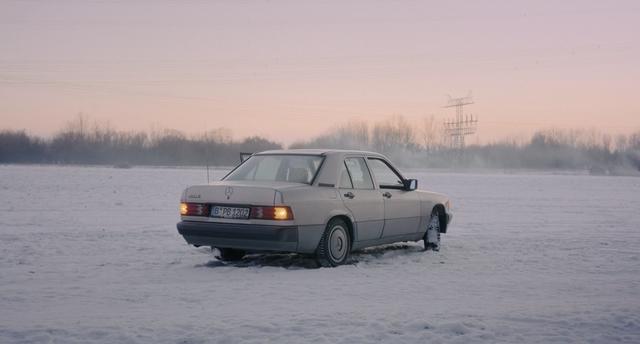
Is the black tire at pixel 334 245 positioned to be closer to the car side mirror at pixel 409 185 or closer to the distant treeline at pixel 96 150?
the car side mirror at pixel 409 185

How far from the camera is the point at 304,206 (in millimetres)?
9016

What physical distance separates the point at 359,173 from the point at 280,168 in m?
1.20

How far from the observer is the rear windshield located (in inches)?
380

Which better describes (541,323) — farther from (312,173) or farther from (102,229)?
(102,229)

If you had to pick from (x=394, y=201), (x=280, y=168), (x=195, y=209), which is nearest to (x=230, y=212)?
(x=195, y=209)

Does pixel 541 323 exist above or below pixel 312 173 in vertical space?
below

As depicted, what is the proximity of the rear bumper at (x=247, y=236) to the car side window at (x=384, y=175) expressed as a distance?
228 centimetres

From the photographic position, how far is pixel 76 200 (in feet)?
77.4

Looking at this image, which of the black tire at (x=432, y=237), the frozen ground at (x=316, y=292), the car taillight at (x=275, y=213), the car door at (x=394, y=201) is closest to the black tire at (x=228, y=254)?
the frozen ground at (x=316, y=292)

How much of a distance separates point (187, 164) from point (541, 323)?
3850 inches

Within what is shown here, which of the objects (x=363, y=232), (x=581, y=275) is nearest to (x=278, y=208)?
(x=363, y=232)

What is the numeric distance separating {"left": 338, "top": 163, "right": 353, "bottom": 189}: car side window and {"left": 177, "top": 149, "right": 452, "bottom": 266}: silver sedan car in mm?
16

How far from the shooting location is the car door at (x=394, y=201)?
34.7 ft

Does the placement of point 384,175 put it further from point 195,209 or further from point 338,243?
point 195,209
